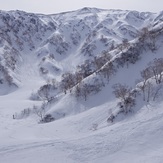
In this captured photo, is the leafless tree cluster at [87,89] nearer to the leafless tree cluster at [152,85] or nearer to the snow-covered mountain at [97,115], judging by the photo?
the snow-covered mountain at [97,115]

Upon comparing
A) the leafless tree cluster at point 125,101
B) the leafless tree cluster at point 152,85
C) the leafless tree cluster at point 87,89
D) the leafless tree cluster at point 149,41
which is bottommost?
the leafless tree cluster at point 87,89

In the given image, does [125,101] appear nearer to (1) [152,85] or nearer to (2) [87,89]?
(1) [152,85]

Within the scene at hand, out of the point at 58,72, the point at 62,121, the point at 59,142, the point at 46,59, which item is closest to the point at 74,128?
the point at 62,121

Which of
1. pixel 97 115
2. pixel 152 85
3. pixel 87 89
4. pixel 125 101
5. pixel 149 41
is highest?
pixel 149 41

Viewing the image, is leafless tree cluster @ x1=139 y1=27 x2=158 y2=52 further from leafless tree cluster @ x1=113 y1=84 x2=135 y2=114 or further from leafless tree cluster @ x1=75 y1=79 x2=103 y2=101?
leafless tree cluster @ x1=113 y1=84 x2=135 y2=114

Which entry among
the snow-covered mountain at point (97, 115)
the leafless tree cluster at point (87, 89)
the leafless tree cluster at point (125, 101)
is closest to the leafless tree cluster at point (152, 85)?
the snow-covered mountain at point (97, 115)

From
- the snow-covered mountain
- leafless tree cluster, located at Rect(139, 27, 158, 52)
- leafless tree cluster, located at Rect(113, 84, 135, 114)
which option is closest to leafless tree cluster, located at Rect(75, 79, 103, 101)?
the snow-covered mountain

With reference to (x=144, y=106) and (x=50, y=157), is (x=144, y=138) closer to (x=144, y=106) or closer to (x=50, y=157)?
(x=50, y=157)

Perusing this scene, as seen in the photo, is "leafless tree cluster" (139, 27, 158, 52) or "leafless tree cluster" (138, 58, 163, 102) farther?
"leafless tree cluster" (139, 27, 158, 52)

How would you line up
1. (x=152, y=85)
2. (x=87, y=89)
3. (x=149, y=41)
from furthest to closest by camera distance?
1. (x=149, y=41)
2. (x=87, y=89)
3. (x=152, y=85)

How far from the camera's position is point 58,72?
17662 centimetres

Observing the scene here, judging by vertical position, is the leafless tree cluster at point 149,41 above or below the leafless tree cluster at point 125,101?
above

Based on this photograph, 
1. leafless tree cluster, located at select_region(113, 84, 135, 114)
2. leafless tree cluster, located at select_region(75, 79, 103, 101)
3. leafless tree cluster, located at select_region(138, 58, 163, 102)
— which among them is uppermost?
leafless tree cluster, located at select_region(138, 58, 163, 102)

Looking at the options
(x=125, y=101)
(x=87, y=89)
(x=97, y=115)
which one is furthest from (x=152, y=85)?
(x=87, y=89)
